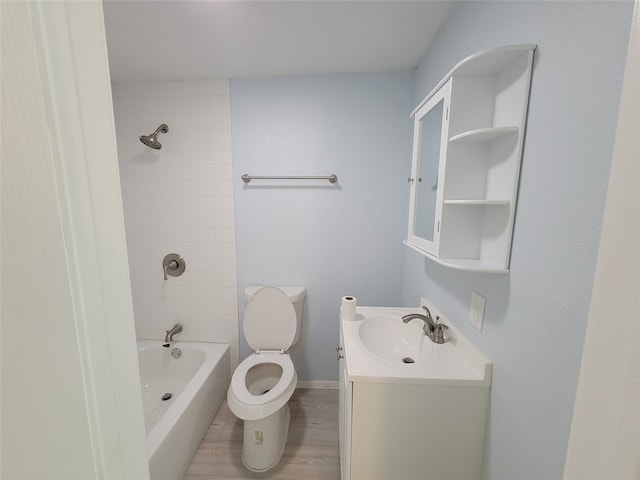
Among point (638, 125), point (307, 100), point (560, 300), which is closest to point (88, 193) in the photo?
point (638, 125)

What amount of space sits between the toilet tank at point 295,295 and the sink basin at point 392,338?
0.61 metres

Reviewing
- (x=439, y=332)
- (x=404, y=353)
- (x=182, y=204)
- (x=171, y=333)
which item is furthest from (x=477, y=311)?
(x=171, y=333)

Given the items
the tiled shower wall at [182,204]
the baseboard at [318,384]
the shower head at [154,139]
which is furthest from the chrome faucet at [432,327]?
the shower head at [154,139]

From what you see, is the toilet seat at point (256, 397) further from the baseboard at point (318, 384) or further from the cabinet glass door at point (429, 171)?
the cabinet glass door at point (429, 171)

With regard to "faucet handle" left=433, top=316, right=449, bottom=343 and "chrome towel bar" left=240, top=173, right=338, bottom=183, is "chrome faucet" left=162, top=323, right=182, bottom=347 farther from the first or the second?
"faucet handle" left=433, top=316, right=449, bottom=343

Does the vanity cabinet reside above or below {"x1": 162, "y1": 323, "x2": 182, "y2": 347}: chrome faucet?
Result: above

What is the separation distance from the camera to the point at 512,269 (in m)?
0.77

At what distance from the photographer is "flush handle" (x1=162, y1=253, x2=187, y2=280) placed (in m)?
1.96

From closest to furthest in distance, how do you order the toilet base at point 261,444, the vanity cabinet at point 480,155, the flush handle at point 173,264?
the vanity cabinet at point 480,155 → the toilet base at point 261,444 → the flush handle at point 173,264

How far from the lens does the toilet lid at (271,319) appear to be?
1.75 m

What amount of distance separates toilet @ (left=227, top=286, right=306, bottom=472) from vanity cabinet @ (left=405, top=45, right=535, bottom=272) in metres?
1.10

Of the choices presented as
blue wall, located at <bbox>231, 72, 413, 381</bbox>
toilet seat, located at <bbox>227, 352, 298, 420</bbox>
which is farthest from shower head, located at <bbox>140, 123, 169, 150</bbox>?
toilet seat, located at <bbox>227, 352, 298, 420</bbox>

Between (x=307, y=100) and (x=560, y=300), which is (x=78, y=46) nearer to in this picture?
(x=560, y=300)

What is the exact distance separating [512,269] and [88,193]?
1030 mm
